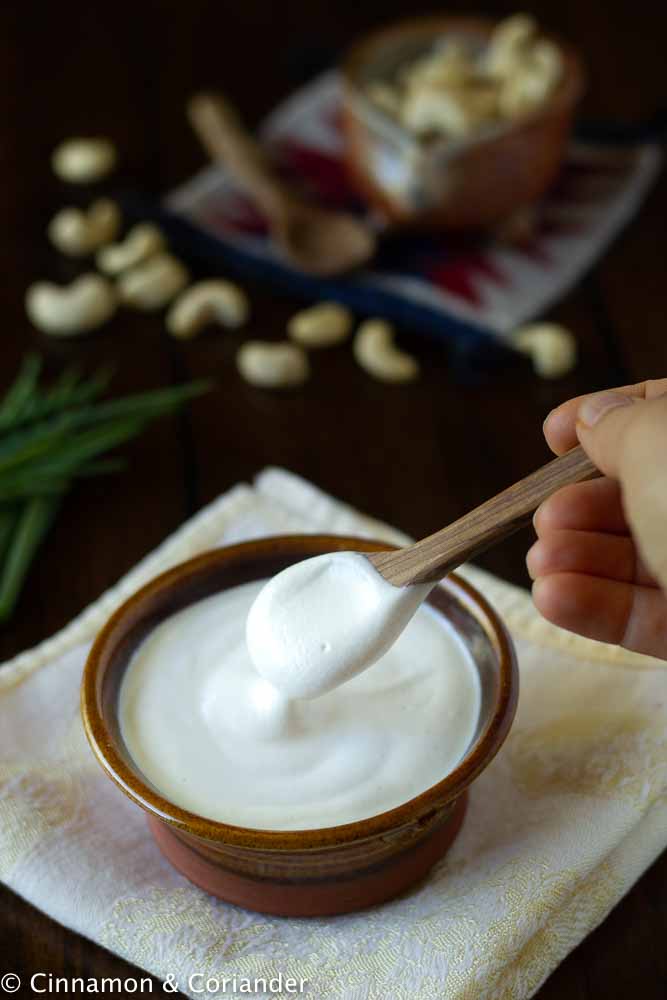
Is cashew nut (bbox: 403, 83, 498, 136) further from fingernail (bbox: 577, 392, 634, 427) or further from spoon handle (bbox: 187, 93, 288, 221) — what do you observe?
fingernail (bbox: 577, 392, 634, 427)

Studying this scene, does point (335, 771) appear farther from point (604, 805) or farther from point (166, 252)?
point (166, 252)

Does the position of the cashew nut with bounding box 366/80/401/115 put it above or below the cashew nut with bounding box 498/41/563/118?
above

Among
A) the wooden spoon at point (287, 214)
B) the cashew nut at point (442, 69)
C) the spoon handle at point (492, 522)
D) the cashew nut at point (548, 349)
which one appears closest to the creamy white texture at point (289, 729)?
the spoon handle at point (492, 522)

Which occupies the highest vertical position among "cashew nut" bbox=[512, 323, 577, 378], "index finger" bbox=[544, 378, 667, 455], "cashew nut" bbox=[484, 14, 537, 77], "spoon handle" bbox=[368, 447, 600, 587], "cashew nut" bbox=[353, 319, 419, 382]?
"spoon handle" bbox=[368, 447, 600, 587]

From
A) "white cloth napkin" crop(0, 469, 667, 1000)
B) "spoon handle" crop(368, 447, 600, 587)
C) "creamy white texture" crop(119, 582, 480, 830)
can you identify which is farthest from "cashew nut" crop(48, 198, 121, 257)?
"spoon handle" crop(368, 447, 600, 587)

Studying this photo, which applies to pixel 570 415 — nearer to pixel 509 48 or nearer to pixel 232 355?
pixel 232 355

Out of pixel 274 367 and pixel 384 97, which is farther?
pixel 384 97

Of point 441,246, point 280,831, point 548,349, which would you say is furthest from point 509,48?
point 280,831
